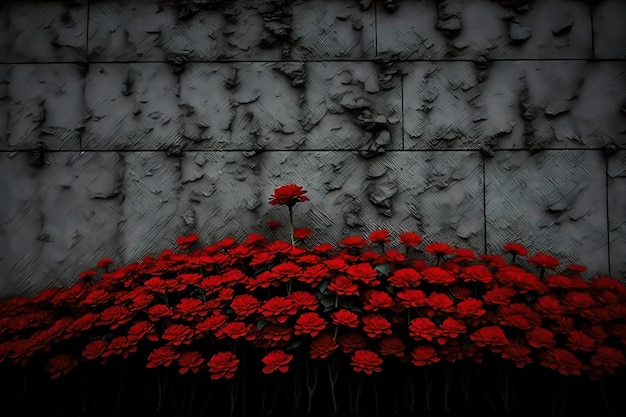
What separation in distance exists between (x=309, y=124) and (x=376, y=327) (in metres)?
1.30

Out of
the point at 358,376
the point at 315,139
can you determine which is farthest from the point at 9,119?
the point at 358,376

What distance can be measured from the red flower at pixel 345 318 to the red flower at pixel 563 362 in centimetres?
86

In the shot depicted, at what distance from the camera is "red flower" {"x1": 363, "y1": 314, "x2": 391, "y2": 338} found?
1.49m

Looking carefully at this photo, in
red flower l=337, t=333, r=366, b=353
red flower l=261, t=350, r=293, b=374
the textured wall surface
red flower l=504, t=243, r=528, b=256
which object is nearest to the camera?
red flower l=261, t=350, r=293, b=374

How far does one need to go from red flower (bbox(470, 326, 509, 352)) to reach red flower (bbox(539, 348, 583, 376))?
0.21 metres

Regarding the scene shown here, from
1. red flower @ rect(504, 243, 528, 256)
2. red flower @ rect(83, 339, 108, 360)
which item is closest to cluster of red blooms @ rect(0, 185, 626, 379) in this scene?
red flower @ rect(83, 339, 108, 360)

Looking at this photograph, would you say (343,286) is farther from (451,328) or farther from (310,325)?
(451,328)

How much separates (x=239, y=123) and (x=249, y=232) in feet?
2.32

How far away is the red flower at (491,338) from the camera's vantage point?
4.82ft

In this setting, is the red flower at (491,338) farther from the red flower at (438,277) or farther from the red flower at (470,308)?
the red flower at (438,277)

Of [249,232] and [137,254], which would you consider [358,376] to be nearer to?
[249,232]

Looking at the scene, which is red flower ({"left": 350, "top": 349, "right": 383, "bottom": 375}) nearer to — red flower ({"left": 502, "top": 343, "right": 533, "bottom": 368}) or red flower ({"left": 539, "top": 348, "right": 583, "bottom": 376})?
red flower ({"left": 502, "top": 343, "right": 533, "bottom": 368})

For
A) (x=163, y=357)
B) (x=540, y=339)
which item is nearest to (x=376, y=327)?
(x=540, y=339)

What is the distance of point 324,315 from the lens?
69.7 inches
